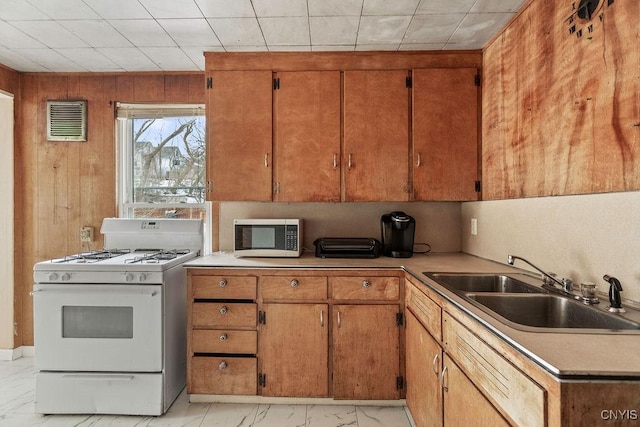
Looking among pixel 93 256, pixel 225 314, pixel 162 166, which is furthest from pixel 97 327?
pixel 162 166

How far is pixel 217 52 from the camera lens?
249cm

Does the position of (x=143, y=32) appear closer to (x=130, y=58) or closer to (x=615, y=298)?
(x=130, y=58)

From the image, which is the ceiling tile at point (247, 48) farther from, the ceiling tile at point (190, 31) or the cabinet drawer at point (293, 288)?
the cabinet drawer at point (293, 288)

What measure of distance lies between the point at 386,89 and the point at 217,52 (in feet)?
4.03

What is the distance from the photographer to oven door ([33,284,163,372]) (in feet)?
6.86

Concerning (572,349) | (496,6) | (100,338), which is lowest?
(100,338)

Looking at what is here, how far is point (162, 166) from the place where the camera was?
3.02m

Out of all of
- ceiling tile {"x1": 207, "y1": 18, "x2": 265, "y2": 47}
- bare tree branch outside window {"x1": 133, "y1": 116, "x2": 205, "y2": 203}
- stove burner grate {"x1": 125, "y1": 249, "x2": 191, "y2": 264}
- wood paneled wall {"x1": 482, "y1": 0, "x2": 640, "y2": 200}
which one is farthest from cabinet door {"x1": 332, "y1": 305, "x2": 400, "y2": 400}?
ceiling tile {"x1": 207, "y1": 18, "x2": 265, "y2": 47}

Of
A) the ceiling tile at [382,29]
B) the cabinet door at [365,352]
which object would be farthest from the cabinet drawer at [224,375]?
the ceiling tile at [382,29]

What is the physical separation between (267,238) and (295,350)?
2.51 feet

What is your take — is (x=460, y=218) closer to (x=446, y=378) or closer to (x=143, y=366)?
(x=446, y=378)

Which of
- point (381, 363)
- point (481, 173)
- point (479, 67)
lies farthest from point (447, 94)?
point (381, 363)

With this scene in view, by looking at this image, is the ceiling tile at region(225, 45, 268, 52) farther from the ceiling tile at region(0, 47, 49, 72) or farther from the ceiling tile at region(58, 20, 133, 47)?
the ceiling tile at region(0, 47, 49, 72)

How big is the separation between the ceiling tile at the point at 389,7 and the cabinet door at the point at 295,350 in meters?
1.75
